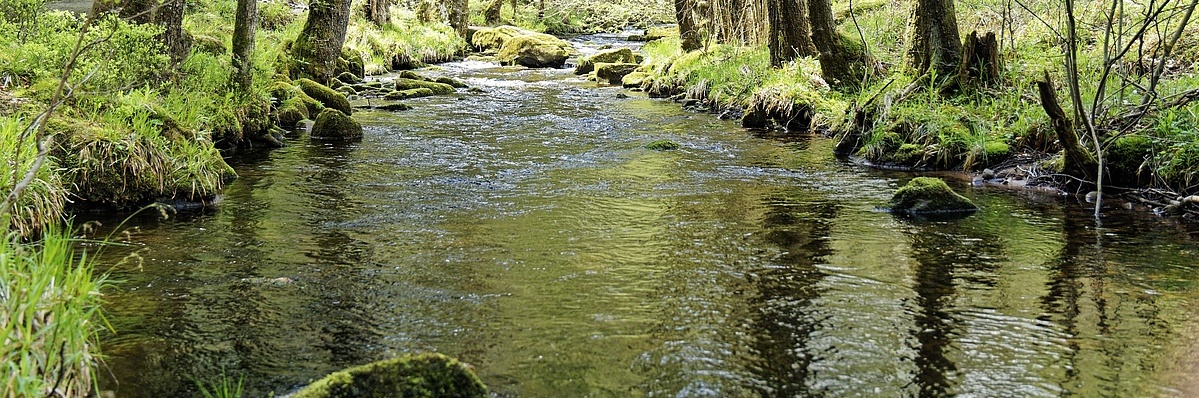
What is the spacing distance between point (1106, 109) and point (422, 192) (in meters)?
6.33

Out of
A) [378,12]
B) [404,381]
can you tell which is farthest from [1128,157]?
[378,12]

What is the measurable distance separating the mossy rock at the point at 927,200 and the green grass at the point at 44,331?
5817mm

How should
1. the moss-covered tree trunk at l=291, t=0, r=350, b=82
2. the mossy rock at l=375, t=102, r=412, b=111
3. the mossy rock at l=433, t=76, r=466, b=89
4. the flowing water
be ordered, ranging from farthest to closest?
the mossy rock at l=433, t=76, r=466, b=89
the moss-covered tree trunk at l=291, t=0, r=350, b=82
the mossy rock at l=375, t=102, r=412, b=111
the flowing water

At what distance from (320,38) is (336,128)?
5.23m

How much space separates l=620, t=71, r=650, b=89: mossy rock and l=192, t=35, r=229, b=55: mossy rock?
8.93m

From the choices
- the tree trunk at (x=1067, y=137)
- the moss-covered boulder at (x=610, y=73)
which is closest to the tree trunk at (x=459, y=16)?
the moss-covered boulder at (x=610, y=73)

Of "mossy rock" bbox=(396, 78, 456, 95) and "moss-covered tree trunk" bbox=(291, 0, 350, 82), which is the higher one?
"moss-covered tree trunk" bbox=(291, 0, 350, 82)

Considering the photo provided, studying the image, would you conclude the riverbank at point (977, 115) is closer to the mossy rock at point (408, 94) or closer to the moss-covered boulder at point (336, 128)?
the mossy rock at point (408, 94)

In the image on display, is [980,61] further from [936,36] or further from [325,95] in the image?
[325,95]

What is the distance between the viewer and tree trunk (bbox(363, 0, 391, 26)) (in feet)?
80.8

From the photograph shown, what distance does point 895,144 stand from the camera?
9.78 meters

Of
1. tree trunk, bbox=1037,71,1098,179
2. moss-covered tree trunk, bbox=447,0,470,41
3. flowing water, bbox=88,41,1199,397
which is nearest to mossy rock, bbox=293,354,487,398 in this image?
flowing water, bbox=88,41,1199,397

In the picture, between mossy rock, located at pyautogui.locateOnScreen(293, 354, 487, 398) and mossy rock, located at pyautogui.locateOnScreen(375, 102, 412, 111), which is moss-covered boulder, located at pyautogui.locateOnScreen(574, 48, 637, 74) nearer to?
mossy rock, located at pyautogui.locateOnScreen(375, 102, 412, 111)

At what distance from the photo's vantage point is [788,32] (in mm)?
14367
